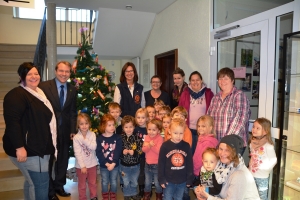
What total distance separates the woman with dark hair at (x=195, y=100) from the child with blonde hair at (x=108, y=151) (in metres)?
0.93

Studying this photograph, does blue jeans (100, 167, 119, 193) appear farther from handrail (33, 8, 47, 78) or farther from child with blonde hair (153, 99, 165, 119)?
handrail (33, 8, 47, 78)

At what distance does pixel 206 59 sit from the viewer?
389cm

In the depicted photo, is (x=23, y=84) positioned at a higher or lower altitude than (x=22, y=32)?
lower

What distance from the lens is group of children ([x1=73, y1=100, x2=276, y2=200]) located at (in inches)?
96.7

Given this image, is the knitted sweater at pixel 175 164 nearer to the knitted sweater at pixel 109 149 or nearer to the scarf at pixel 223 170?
the scarf at pixel 223 170

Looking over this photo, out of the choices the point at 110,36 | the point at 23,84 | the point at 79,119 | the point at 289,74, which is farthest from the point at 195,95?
the point at 110,36

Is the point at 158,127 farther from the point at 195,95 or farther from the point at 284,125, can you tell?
the point at 284,125

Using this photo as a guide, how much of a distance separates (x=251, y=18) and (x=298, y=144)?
1.52 m

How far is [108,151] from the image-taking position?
2809 mm

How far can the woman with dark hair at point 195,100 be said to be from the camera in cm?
307

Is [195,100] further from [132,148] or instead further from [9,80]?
[9,80]

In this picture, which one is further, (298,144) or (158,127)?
(158,127)

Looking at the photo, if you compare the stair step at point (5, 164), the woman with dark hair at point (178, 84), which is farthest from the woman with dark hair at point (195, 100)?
the stair step at point (5, 164)

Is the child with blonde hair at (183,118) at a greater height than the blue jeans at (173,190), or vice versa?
the child with blonde hair at (183,118)
